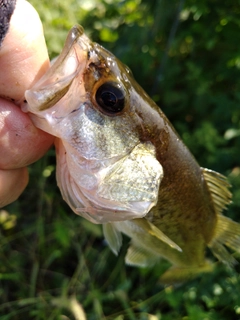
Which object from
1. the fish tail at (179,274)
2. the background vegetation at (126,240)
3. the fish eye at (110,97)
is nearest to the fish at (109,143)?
the fish eye at (110,97)

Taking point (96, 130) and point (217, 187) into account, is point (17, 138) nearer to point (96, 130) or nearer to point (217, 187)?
point (96, 130)

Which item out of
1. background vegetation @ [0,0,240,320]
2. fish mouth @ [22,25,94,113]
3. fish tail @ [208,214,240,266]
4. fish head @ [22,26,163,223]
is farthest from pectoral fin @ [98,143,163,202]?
background vegetation @ [0,0,240,320]

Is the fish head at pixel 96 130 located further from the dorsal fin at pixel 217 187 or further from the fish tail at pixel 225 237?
the fish tail at pixel 225 237

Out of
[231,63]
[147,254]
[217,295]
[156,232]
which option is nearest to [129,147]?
[156,232]

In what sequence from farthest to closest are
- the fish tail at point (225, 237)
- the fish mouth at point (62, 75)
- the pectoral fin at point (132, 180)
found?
the fish tail at point (225, 237)
the pectoral fin at point (132, 180)
the fish mouth at point (62, 75)

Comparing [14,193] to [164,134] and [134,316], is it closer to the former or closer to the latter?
[164,134]

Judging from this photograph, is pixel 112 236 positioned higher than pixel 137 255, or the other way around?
pixel 112 236

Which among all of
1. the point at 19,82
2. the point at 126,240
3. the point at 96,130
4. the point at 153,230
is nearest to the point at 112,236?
the point at 153,230
